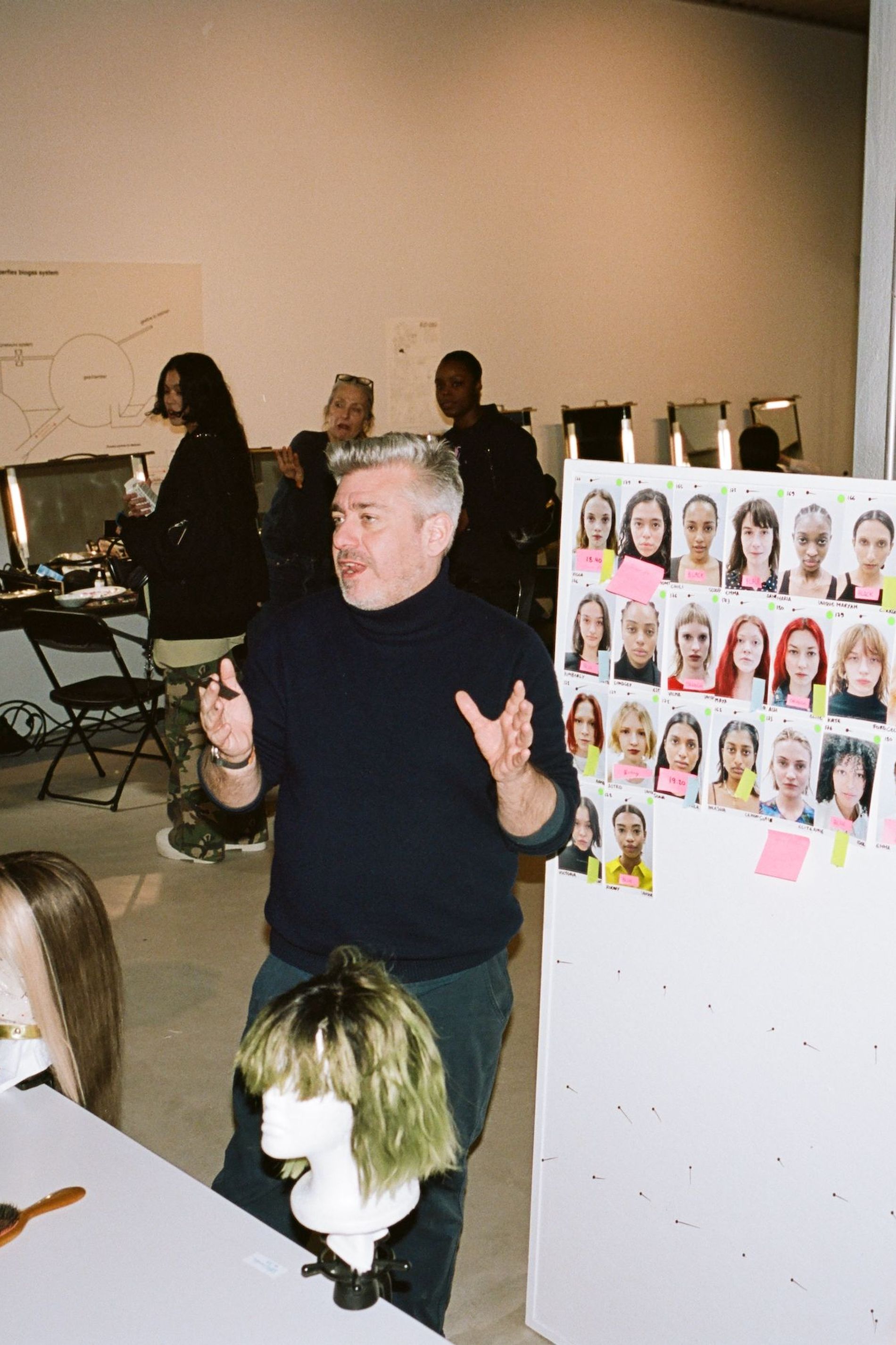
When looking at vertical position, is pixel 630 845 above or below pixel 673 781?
below

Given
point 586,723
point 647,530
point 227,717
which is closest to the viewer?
point 227,717

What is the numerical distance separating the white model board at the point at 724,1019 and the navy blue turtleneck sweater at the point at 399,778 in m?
0.20

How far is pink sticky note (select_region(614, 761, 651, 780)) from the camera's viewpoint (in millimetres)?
2199

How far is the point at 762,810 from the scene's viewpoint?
2078 millimetres

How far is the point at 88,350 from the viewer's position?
6637 mm

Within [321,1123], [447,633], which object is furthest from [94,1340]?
[447,633]

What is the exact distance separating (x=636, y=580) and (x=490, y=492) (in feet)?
12.1

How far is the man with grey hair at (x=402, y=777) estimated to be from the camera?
206cm

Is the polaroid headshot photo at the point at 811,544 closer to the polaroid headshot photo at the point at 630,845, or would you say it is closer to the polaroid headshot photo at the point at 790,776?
the polaroid headshot photo at the point at 790,776

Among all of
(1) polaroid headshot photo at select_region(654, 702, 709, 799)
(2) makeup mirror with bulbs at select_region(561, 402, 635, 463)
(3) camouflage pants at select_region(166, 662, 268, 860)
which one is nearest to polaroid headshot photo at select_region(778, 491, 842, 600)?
(1) polaroid headshot photo at select_region(654, 702, 709, 799)

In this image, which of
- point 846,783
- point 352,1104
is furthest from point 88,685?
point 352,1104

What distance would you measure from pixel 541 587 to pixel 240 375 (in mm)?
1991

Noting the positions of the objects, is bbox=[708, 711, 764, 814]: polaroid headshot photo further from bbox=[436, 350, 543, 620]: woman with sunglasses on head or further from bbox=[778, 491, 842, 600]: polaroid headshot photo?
bbox=[436, 350, 543, 620]: woman with sunglasses on head

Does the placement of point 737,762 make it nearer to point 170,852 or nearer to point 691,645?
point 691,645
